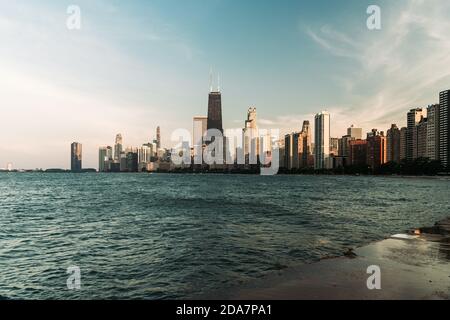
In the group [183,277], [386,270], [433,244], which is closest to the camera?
[386,270]

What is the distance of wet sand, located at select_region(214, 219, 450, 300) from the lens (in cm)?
1095

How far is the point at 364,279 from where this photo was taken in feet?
41.3

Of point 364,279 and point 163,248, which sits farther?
point 163,248

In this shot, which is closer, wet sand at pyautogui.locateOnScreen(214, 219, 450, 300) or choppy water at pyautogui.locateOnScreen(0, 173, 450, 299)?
wet sand at pyautogui.locateOnScreen(214, 219, 450, 300)

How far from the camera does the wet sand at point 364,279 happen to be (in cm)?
1095

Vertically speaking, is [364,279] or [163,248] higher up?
[364,279]

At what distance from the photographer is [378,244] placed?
2005 cm

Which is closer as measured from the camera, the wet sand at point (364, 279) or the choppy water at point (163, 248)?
the wet sand at point (364, 279)

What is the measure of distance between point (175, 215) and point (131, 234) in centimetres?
1309

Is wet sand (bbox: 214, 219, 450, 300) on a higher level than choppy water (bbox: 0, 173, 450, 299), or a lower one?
higher

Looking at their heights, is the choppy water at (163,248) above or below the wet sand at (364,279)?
below
